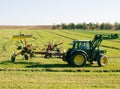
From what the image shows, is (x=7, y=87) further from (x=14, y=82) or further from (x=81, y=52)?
(x=81, y=52)

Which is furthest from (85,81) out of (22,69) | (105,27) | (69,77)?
(105,27)

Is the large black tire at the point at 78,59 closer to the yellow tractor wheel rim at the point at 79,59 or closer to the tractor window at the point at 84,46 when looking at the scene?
the yellow tractor wheel rim at the point at 79,59

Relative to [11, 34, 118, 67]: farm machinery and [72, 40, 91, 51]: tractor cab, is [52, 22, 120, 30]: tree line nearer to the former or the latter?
[11, 34, 118, 67]: farm machinery

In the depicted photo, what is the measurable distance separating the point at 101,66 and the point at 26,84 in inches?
253

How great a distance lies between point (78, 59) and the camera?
17.7 metres

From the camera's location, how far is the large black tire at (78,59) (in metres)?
17.7

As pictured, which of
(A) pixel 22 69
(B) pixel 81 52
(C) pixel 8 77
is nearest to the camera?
(C) pixel 8 77

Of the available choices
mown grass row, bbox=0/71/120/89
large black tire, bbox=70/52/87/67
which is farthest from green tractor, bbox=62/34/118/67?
mown grass row, bbox=0/71/120/89

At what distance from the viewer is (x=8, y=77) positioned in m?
14.1

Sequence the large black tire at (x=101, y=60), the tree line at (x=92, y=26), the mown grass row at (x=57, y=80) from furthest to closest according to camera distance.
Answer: the tree line at (x=92, y=26), the large black tire at (x=101, y=60), the mown grass row at (x=57, y=80)

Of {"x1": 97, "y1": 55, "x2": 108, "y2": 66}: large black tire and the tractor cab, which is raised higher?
the tractor cab

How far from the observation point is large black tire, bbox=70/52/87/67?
1766cm

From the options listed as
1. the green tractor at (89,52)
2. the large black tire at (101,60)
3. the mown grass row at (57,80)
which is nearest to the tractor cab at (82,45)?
the green tractor at (89,52)

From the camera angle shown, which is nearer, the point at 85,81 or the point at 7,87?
the point at 7,87
